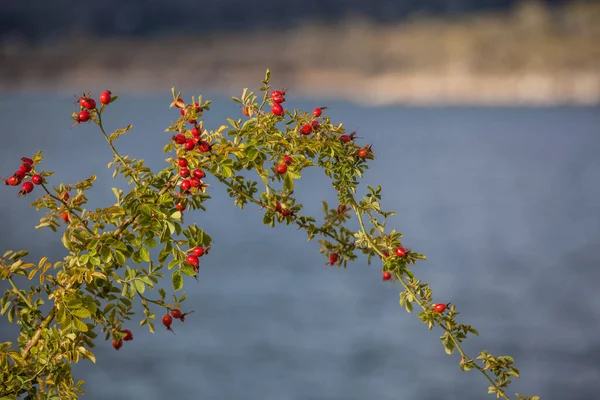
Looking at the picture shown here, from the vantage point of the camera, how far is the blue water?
7262mm

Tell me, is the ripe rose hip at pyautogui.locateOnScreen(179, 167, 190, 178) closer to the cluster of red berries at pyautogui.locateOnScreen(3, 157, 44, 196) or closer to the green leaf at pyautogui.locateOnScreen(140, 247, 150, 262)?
the green leaf at pyautogui.locateOnScreen(140, 247, 150, 262)

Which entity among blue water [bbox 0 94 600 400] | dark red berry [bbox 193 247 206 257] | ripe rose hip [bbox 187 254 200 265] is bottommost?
ripe rose hip [bbox 187 254 200 265]

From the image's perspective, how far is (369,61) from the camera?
76875mm

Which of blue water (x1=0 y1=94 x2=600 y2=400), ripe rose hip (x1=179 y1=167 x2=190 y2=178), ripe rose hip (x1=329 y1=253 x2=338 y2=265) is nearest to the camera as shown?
ripe rose hip (x1=179 y1=167 x2=190 y2=178)

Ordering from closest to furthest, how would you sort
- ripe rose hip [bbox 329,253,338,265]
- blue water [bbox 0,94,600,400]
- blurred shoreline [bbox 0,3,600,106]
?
ripe rose hip [bbox 329,253,338,265] → blue water [bbox 0,94,600,400] → blurred shoreline [bbox 0,3,600,106]

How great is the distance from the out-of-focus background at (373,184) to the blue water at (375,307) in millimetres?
41

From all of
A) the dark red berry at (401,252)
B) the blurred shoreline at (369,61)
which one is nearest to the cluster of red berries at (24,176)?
the dark red berry at (401,252)

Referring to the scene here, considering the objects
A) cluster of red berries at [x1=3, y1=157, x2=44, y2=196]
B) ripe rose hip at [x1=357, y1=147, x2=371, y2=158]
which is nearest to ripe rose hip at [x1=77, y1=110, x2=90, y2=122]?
cluster of red berries at [x1=3, y1=157, x2=44, y2=196]

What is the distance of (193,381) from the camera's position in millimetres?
7262

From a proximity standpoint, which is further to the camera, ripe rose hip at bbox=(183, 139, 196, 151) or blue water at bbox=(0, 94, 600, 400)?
blue water at bbox=(0, 94, 600, 400)

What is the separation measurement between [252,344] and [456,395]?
2.66m

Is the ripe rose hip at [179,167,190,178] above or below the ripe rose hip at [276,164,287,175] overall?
below

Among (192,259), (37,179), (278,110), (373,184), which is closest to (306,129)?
(278,110)

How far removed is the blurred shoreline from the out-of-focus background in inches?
8.7
